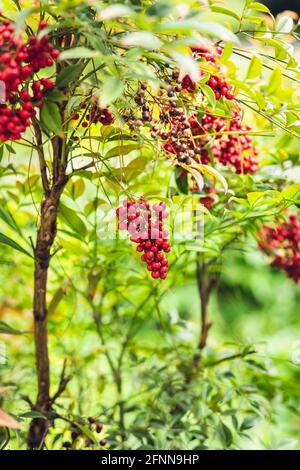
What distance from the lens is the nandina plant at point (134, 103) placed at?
536 mm

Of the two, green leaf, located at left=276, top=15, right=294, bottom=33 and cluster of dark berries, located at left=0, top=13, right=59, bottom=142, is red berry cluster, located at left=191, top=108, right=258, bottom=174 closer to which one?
green leaf, located at left=276, top=15, right=294, bottom=33

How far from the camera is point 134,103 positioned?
71 cm

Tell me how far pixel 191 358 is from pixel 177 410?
0.39 ft

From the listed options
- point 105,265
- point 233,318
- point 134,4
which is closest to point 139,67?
point 134,4

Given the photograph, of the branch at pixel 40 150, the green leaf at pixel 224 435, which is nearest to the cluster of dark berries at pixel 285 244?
the green leaf at pixel 224 435

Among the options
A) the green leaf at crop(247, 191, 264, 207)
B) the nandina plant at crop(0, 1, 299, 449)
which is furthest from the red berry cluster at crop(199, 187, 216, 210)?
the green leaf at crop(247, 191, 264, 207)

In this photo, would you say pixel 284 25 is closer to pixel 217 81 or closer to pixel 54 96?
pixel 217 81

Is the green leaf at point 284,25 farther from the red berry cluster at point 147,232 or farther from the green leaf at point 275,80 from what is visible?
the red berry cluster at point 147,232

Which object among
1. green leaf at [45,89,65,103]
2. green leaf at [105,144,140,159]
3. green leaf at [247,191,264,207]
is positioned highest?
green leaf at [105,144,140,159]

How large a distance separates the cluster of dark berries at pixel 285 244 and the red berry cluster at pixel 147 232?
371mm

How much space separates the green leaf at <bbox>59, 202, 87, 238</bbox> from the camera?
34.1 inches

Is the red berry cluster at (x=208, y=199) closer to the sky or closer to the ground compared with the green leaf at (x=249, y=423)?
closer to the sky

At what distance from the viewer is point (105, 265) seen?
3.23 ft

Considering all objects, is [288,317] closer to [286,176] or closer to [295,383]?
[295,383]
